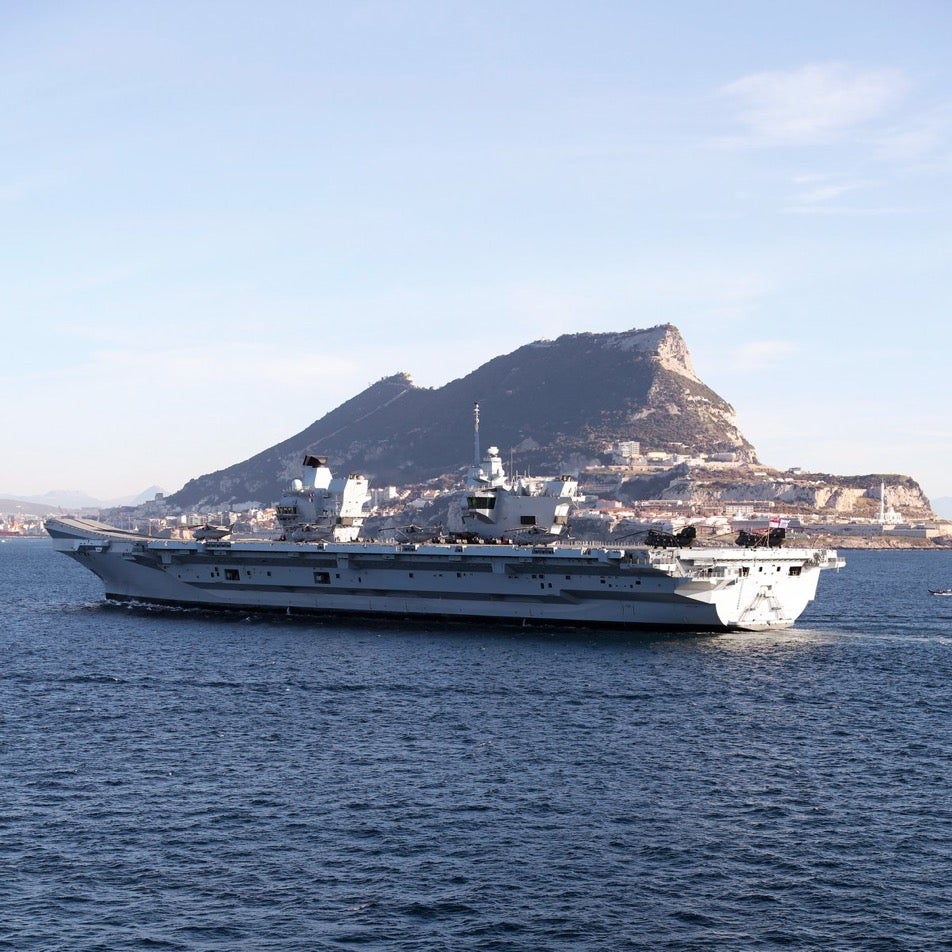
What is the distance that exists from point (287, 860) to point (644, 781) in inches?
312

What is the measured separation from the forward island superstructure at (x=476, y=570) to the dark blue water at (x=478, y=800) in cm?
304

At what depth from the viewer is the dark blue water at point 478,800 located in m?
17.6

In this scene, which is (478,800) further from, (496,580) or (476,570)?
(476,570)

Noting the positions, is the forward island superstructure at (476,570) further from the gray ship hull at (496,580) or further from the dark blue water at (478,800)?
the dark blue water at (478,800)

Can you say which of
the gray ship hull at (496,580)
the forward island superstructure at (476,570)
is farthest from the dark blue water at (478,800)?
the forward island superstructure at (476,570)

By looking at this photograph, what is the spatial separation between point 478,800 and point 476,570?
77.2 ft

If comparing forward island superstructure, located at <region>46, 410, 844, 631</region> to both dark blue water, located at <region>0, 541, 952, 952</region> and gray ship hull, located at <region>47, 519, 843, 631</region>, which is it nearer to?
gray ship hull, located at <region>47, 519, 843, 631</region>

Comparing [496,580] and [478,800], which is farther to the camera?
[496,580]

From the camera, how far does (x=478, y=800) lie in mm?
23234

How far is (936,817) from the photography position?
73.7 feet

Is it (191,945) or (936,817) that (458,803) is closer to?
(191,945)

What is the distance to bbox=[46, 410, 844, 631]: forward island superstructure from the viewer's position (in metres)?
43.6

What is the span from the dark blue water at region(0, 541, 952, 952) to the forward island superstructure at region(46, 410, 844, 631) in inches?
120

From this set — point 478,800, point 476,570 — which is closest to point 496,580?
point 476,570
